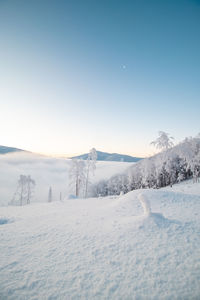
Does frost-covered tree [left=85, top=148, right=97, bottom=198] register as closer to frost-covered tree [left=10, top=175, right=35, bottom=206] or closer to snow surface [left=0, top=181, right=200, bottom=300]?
frost-covered tree [left=10, top=175, right=35, bottom=206]

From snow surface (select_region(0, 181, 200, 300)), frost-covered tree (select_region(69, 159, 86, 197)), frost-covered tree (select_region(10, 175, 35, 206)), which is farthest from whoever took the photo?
frost-covered tree (select_region(10, 175, 35, 206))

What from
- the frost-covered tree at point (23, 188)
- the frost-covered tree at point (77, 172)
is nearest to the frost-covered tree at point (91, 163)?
the frost-covered tree at point (77, 172)

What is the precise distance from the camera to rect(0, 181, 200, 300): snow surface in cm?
412

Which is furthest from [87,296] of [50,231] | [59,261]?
[50,231]

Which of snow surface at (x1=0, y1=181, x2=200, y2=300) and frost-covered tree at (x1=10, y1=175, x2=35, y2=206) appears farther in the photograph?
frost-covered tree at (x1=10, y1=175, x2=35, y2=206)

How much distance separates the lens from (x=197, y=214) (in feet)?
27.7

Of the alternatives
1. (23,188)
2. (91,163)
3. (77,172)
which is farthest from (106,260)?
(23,188)

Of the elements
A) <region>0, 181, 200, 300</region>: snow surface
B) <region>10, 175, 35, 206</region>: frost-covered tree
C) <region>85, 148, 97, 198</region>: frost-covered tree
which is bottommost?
<region>10, 175, 35, 206</region>: frost-covered tree

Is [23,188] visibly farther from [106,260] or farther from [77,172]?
[106,260]

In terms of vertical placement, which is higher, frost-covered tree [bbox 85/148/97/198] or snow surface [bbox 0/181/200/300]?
frost-covered tree [bbox 85/148/97/198]

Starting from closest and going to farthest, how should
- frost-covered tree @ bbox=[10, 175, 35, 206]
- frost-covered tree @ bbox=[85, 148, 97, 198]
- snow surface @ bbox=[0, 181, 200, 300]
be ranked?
snow surface @ bbox=[0, 181, 200, 300], frost-covered tree @ bbox=[85, 148, 97, 198], frost-covered tree @ bbox=[10, 175, 35, 206]

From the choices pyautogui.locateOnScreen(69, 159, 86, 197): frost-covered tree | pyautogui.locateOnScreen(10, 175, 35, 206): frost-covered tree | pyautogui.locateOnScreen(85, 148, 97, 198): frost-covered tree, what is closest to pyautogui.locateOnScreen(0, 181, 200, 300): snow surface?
pyautogui.locateOnScreen(69, 159, 86, 197): frost-covered tree

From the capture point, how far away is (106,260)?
5.32m

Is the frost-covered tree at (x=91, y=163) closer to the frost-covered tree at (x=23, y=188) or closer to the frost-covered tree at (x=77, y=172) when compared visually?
the frost-covered tree at (x=77, y=172)
